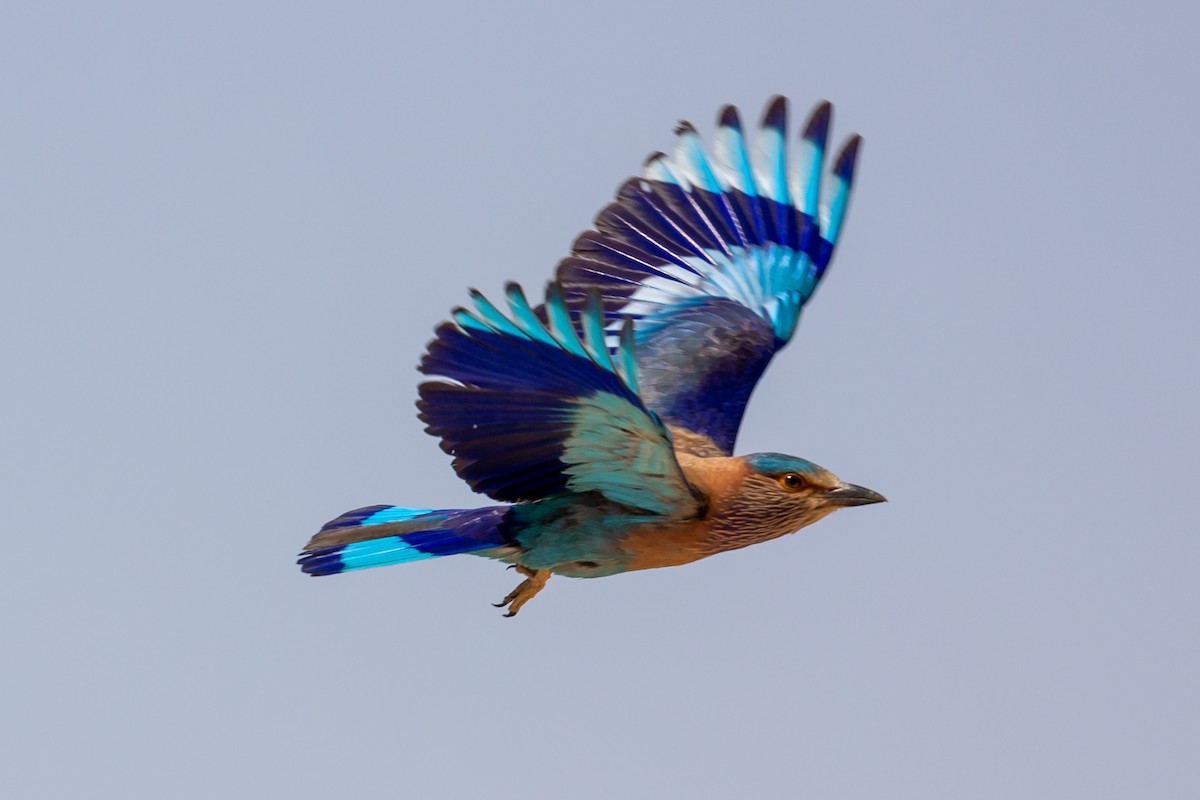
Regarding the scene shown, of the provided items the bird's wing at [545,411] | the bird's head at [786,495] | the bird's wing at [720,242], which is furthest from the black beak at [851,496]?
the bird's wing at [720,242]

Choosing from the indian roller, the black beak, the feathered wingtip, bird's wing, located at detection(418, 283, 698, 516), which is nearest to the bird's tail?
the indian roller

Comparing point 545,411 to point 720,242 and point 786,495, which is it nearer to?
point 786,495

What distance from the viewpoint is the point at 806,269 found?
33.9 ft

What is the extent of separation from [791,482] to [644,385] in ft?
4.53

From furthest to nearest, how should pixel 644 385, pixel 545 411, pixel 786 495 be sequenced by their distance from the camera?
pixel 644 385 → pixel 786 495 → pixel 545 411

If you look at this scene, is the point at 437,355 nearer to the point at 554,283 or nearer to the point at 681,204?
the point at 554,283

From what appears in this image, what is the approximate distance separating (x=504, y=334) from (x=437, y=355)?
38 centimetres

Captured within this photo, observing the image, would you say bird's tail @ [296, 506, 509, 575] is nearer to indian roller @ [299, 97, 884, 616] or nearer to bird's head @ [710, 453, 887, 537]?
indian roller @ [299, 97, 884, 616]

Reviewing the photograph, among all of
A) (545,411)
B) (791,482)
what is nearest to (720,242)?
(791,482)

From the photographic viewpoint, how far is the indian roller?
745 centimetres

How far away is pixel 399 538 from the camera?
8.48 m

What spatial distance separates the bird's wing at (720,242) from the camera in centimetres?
991

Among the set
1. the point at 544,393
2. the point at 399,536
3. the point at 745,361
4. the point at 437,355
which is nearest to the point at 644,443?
the point at 544,393

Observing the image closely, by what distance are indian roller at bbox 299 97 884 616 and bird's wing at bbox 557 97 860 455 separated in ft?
0.03
